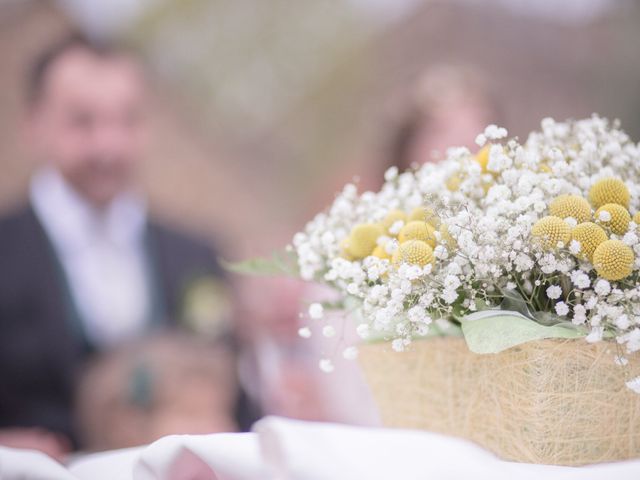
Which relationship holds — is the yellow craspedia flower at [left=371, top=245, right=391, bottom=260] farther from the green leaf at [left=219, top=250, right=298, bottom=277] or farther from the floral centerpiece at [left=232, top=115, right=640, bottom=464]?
the green leaf at [left=219, top=250, right=298, bottom=277]

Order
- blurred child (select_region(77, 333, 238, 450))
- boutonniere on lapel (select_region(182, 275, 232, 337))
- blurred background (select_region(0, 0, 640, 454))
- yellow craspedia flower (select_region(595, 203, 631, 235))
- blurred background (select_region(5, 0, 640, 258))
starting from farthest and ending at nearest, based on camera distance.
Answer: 1. blurred background (select_region(5, 0, 640, 258))
2. blurred background (select_region(0, 0, 640, 454))
3. boutonniere on lapel (select_region(182, 275, 232, 337))
4. blurred child (select_region(77, 333, 238, 450))
5. yellow craspedia flower (select_region(595, 203, 631, 235))

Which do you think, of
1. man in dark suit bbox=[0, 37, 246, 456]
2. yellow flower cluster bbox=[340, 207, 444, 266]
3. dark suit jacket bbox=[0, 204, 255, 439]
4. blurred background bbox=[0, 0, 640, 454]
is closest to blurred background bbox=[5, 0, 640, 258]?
blurred background bbox=[0, 0, 640, 454]

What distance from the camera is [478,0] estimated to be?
370cm

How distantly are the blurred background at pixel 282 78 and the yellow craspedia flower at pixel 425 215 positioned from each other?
225 cm

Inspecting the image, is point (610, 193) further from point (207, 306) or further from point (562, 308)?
point (207, 306)

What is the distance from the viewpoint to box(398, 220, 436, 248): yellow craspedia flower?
3.03 ft

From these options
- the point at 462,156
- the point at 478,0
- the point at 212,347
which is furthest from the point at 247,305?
the point at 462,156

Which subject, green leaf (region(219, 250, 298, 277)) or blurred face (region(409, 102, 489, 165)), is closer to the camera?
green leaf (region(219, 250, 298, 277))

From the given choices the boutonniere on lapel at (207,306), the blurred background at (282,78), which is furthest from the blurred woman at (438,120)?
the boutonniere on lapel at (207,306)

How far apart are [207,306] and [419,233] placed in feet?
6.29

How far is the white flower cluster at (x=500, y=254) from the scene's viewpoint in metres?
0.85

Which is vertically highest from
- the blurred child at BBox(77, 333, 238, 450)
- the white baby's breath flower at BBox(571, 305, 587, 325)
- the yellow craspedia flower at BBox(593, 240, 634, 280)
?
the yellow craspedia flower at BBox(593, 240, 634, 280)

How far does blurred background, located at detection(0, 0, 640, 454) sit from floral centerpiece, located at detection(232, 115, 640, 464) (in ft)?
6.07

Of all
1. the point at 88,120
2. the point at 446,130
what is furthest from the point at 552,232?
the point at 88,120
